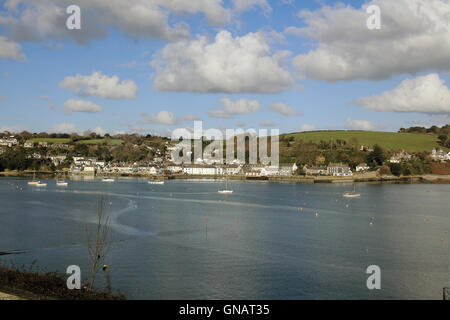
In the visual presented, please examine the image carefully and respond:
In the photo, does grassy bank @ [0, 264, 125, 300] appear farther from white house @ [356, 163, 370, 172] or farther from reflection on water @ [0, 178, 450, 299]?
white house @ [356, 163, 370, 172]

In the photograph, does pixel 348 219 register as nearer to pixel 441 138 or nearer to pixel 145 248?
pixel 145 248

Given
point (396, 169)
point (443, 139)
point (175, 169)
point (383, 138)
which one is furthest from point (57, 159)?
point (443, 139)

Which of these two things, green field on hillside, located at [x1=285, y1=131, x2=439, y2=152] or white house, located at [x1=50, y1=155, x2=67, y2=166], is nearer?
green field on hillside, located at [x1=285, y1=131, x2=439, y2=152]

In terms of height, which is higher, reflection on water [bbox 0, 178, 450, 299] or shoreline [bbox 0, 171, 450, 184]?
shoreline [bbox 0, 171, 450, 184]

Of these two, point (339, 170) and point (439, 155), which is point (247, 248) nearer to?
point (339, 170)

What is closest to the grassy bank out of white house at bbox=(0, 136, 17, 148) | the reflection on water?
the reflection on water

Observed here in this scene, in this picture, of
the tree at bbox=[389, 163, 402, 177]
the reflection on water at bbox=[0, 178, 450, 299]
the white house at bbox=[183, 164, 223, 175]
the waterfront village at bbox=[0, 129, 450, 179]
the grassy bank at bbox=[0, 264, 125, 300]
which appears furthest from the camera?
Result: the white house at bbox=[183, 164, 223, 175]

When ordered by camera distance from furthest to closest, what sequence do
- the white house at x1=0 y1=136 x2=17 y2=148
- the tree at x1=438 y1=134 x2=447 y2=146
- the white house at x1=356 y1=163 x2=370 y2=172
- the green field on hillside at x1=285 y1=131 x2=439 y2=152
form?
the white house at x1=0 y1=136 x2=17 y2=148 → the tree at x1=438 y1=134 x2=447 y2=146 → the green field on hillside at x1=285 y1=131 x2=439 y2=152 → the white house at x1=356 y1=163 x2=370 y2=172
